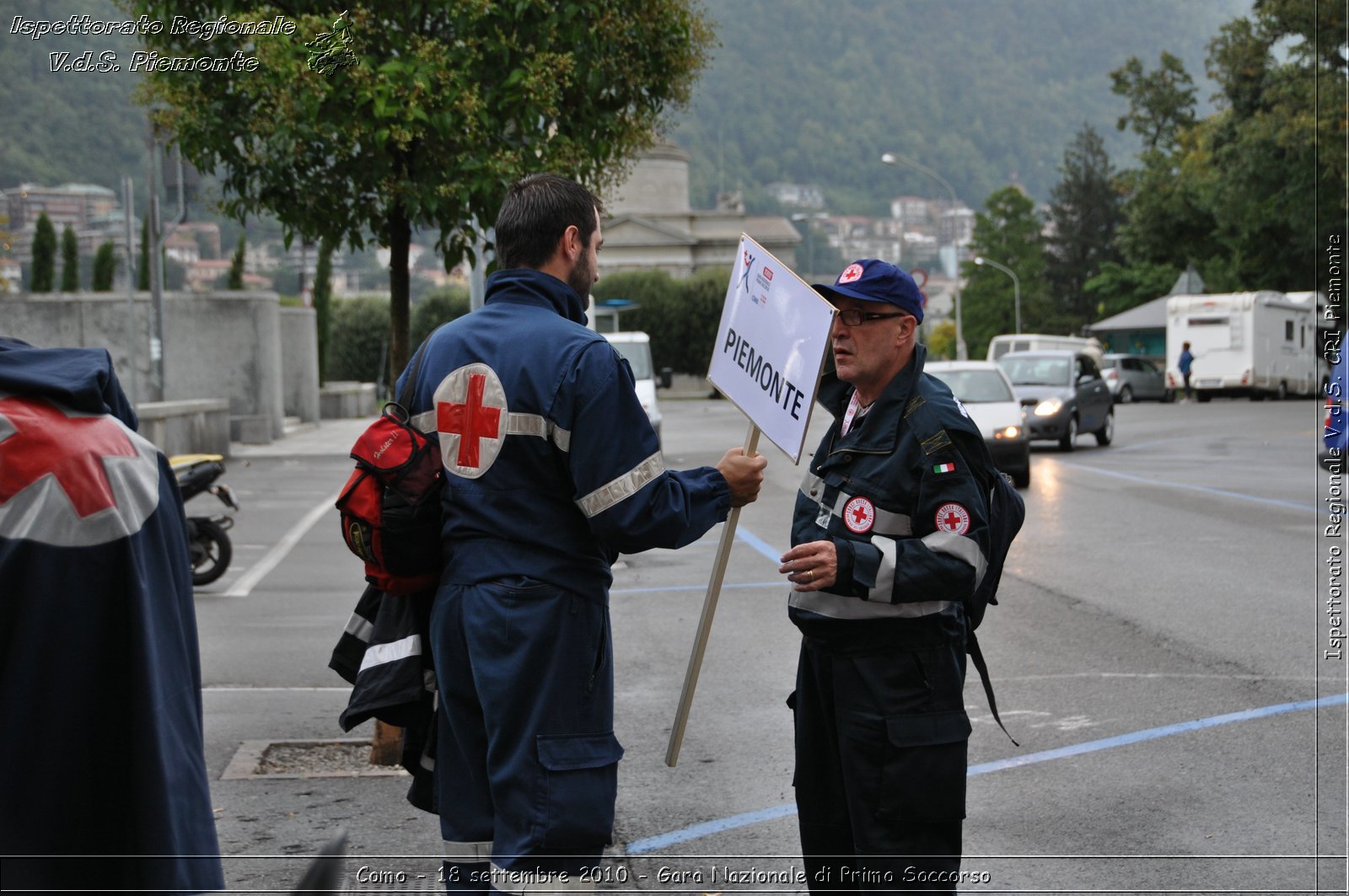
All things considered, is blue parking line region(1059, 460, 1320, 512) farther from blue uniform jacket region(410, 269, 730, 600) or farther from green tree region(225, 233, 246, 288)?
green tree region(225, 233, 246, 288)

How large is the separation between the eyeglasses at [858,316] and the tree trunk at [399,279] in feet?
12.1

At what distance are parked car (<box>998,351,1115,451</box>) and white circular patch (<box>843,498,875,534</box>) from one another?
2154cm

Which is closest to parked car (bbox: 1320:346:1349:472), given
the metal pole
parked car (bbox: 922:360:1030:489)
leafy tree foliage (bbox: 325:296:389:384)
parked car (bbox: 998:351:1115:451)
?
parked car (bbox: 922:360:1030:489)

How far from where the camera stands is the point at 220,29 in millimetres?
6723

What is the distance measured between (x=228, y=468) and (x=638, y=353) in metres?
8.06

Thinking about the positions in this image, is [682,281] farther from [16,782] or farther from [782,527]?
[16,782]

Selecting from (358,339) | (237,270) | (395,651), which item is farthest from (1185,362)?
(395,651)

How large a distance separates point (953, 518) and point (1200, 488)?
15.4 m

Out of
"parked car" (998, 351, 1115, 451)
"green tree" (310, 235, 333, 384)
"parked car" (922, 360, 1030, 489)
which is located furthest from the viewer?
"green tree" (310, 235, 333, 384)

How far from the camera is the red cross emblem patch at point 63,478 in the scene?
2.48m

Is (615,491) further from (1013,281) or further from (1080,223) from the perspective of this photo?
(1080,223)

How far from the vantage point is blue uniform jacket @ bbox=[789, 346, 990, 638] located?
3.53m

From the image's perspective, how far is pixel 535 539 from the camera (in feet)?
11.0

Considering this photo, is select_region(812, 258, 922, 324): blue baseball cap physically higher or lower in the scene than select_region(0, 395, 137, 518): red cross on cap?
higher
